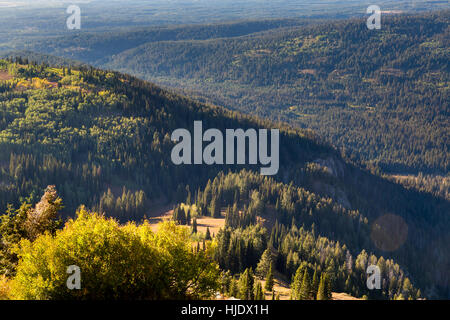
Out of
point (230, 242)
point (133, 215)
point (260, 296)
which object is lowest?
point (133, 215)

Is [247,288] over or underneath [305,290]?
over

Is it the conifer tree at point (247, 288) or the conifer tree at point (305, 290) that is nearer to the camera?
the conifer tree at point (247, 288)

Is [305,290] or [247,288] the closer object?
[247,288]

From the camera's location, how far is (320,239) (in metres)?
140

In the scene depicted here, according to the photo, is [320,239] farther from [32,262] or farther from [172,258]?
[32,262]

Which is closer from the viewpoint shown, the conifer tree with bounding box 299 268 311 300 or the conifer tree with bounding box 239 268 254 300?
the conifer tree with bounding box 239 268 254 300

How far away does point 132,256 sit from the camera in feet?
178

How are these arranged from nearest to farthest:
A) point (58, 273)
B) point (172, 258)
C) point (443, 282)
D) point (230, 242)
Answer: point (58, 273)
point (172, 258)
point (230, 242)
point (443, 282)

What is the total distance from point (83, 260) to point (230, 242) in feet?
163

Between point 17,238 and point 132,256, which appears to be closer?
point 132,256

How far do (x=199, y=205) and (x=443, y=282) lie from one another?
108063 millimetres
